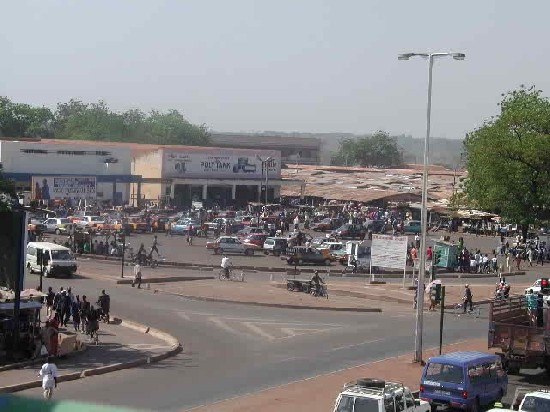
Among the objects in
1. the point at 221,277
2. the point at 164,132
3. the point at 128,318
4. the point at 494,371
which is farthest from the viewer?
the point at 164,132

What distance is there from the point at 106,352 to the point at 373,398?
11.3 meters

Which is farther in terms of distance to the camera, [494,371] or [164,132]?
[164,132]

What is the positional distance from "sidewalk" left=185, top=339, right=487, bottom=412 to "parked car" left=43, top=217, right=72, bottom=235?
38.4 meters

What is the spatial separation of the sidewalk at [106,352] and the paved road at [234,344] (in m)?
0.92

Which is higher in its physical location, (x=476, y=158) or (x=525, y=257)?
(x=476, y=158)

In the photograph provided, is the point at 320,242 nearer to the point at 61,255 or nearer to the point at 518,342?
the point at 61,255

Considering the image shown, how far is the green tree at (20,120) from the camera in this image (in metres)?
134

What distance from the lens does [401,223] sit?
258 feet

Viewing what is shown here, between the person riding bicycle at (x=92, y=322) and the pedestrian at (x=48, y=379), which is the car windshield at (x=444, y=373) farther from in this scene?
the person riding bicycle at (x=92, y=322)

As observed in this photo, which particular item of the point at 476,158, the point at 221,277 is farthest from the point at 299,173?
the point at 221,277

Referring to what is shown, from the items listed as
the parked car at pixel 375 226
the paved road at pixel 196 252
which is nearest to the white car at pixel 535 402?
the paved road at pixel 196 252

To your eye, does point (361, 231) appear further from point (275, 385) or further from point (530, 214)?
point (275, 385)

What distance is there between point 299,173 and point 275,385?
99290mm

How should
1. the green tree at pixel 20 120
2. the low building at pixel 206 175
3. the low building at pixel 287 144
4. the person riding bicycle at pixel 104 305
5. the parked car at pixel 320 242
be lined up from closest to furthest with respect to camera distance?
the person riding bicycle at pixel 104 305
the parked car at pixel 320 242
the low building at pixel 206 175
the green tree at pixel 20 120
the low building at pixel 287 144
